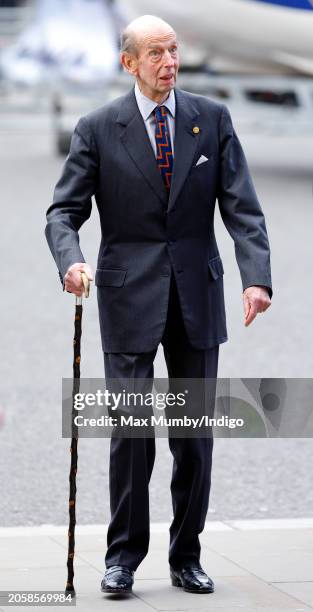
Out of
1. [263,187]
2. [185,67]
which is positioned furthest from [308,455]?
[185,67]

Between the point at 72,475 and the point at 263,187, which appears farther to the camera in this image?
the point at 263,187

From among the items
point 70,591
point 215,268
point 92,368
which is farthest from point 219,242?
point 70,591

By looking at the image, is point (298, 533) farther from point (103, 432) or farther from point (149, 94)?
point (149, 94)

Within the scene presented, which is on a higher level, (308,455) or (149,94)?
(149,94)

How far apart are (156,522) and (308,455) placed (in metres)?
1.30

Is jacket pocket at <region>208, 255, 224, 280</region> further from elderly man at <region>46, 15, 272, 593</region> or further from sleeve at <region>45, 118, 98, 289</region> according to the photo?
sleeve at <region>45, 118, 98, 289</region>

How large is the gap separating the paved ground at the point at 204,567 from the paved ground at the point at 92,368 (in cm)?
42

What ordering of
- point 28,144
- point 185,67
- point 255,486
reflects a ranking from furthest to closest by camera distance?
1. point 28,144
2. point 185,67
3. point 255,486

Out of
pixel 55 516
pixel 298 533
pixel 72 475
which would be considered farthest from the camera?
A: pixel 55 516

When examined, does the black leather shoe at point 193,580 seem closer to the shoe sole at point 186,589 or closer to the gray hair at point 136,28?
the shoe sole at point 186,589

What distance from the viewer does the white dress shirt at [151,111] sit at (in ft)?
16.2

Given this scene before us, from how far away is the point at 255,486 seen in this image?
672 centimetres

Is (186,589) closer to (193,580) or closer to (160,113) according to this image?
(193,580)

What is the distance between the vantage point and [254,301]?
483 cm
